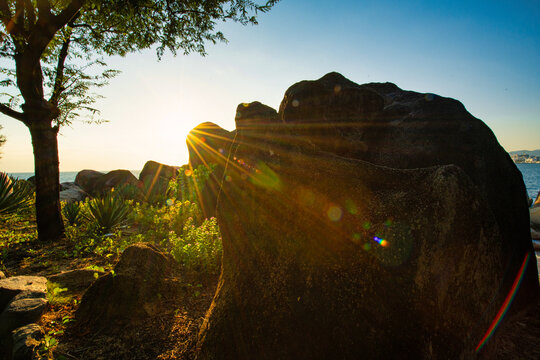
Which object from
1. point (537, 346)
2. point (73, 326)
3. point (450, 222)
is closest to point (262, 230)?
point (450, 222)

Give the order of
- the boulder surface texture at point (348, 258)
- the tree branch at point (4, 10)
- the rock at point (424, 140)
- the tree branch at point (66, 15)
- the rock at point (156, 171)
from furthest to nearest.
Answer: the rock at point (156, 171) → the tree branch at point (66, 15) → the tree branch at point (4, 10) → the rock at point (424, 140) → the boulder surface texture at point (348, 258)

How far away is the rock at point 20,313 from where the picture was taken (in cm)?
245

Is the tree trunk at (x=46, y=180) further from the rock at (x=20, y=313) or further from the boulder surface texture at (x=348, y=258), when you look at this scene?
the boulder surface texture at (x=348, y=258)

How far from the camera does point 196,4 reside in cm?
651

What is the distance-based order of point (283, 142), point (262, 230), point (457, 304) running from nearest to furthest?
1. point (457, 304)
2. point (262, 230)
3. point (283, 142)

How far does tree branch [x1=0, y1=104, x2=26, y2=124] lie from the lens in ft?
20.2

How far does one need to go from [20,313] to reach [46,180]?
5.34m

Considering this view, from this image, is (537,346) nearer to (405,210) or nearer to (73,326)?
(405,210)

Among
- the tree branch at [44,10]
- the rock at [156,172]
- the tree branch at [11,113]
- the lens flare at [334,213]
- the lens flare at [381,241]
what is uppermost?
the tree branch at [44,10]

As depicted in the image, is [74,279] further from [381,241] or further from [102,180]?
[102,180]

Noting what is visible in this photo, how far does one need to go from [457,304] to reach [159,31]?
885cm

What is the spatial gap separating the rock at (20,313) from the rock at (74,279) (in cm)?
89

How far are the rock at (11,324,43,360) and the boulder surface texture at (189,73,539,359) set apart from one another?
5.56 ft

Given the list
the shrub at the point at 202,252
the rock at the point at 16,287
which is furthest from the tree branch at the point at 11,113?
the shrub at the point at 202,252
